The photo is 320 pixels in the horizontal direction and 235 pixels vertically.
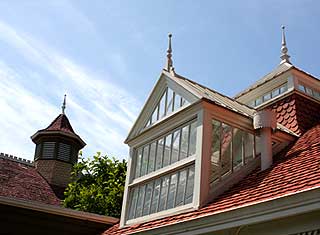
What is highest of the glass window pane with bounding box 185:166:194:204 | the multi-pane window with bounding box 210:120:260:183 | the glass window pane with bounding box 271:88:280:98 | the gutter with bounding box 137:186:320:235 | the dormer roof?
the dormer roof

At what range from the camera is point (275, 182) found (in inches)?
218

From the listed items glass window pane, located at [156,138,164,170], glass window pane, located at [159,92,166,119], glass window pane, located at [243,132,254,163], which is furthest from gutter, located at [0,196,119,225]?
glass window pane, located at [243,132,254,163]

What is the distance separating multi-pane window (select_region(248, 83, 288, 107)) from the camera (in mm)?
9455

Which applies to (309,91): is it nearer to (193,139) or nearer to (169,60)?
(169,60)

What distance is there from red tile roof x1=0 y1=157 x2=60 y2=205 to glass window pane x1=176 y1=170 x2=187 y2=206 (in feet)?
35.6

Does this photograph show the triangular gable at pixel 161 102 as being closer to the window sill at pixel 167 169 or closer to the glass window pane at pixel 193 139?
the glass window pane at pixel 193 139

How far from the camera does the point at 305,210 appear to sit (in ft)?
13.7

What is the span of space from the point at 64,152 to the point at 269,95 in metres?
14.0

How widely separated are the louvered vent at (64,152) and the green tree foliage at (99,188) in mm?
4511

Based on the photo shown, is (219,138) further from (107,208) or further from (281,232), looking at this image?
(107,208)

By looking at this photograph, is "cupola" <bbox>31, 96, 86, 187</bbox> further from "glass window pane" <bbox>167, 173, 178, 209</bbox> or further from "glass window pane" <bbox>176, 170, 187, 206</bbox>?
"glass window pane" <bbox>176, 170, 187, 206</bbox>

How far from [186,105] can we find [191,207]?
1858 millimetres

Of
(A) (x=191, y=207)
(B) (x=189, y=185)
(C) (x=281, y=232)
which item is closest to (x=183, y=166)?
(B) (x=189, y=185)

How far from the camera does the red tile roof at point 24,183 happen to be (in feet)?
55.4
